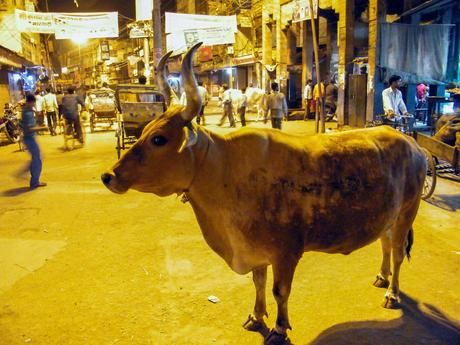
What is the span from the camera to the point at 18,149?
14.7 m

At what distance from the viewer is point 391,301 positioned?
3771 millimetres

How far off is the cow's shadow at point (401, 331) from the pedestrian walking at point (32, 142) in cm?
736

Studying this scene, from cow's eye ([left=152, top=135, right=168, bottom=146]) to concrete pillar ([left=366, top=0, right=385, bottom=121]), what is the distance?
43.0 feet

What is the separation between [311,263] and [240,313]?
1.34m

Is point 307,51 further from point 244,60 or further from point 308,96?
point 244,60

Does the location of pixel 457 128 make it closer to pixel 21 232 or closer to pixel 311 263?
pixel 311 263

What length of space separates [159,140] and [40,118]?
71.8ft

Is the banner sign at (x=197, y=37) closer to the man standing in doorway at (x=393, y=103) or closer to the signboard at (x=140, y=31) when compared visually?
the signboard at (x=140, y=31)

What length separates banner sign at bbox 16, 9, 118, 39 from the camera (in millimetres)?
17784

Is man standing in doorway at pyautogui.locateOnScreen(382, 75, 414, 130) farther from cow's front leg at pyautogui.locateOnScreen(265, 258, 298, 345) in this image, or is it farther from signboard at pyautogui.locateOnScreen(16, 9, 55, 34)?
signboard at pyautogui.locateOnScreen(16, 9, 55, 34)

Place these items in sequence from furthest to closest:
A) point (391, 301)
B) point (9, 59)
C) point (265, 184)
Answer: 1. point (9, 59)
2. point (391, 301)
3. point (265, 184)

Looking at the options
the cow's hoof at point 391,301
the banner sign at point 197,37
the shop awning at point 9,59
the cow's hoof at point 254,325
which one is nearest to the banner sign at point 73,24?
the shop awning at point 9,59

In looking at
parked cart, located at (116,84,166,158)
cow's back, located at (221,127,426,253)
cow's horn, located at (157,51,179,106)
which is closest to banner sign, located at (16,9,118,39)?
parked cart, located at (116,84,166,158)

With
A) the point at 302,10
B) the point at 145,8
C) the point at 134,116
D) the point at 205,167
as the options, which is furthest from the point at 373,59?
the point at 205,167
